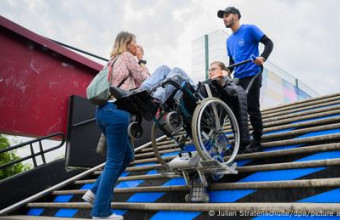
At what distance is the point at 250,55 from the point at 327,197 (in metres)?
2.15

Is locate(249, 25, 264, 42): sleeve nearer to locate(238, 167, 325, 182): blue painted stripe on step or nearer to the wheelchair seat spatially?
locate(238, 167, 325, 182): blue painted stripe on step

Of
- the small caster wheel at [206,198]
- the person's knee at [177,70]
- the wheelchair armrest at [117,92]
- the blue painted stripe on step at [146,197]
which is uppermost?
the person's knee at [177,70]

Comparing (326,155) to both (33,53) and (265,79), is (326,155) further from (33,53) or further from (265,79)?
(265,79)

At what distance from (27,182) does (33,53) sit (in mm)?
2538

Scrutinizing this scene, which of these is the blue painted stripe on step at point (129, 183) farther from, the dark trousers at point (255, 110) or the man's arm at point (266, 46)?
the man's arm at point (266, 46)

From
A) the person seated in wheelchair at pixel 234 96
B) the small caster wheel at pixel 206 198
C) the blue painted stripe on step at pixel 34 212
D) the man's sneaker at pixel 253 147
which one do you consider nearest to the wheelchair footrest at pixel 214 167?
the small caster wheel at pixel 206 198

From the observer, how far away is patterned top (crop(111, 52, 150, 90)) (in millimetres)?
2801

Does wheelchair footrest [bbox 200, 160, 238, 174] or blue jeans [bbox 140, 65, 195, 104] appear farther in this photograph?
blue jeans [bbox 140, 65, 195, 104]

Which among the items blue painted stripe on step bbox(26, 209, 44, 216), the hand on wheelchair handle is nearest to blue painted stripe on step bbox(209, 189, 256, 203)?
the hand on wheelchair handle

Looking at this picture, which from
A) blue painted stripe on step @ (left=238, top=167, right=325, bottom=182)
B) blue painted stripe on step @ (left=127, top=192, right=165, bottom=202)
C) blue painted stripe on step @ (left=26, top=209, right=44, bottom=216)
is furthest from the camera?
blue painted stripe on step @ (left=26, top=209, right=44, bottom=216)

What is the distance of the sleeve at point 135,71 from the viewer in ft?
9.32

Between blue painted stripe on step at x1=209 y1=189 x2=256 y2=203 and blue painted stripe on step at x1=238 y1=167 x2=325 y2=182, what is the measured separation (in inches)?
10.6

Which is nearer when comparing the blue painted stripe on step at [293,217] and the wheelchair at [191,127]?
the blue painted stripe on step at [293,217]

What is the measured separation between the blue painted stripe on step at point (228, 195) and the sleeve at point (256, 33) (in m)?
1.98
